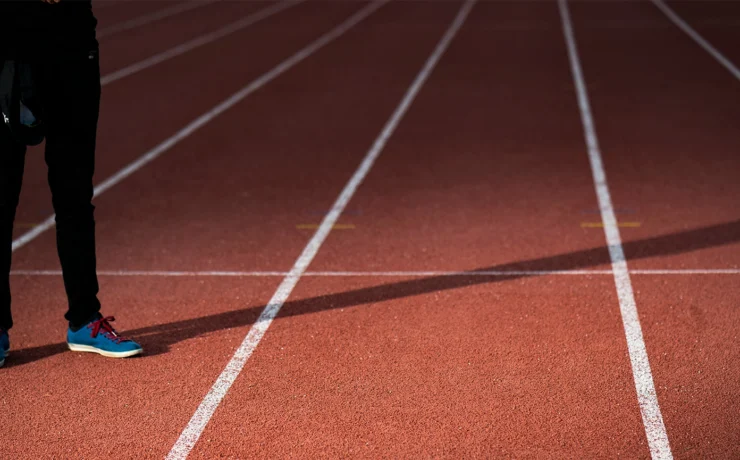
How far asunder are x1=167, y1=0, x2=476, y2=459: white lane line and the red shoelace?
21.1 inches

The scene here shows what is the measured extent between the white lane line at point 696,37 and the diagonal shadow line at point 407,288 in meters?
6.69

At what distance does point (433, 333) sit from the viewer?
186 inches

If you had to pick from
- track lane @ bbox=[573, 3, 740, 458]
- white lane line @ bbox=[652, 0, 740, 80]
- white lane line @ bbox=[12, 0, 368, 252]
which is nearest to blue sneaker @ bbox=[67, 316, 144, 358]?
white lane line @ bbox=[12, 0, 368, 252]

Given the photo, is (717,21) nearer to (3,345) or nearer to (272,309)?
(272,309)

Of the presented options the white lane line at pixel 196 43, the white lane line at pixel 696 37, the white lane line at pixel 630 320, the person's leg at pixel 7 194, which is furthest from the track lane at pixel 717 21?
the person's leg at pixel 7 194

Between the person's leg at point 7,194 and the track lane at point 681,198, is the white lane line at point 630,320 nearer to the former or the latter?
the track lane at point 681,198

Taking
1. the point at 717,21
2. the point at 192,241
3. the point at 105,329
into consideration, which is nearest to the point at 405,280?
the point at 192,241

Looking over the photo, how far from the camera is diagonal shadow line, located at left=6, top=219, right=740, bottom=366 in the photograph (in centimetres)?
475

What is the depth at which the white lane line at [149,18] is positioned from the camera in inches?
702

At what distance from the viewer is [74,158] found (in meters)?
4.40

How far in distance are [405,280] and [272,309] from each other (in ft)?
2.70

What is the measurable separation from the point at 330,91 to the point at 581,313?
751 cm

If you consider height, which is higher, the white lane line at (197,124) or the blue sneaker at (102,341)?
the blue sneaker at (102,341)

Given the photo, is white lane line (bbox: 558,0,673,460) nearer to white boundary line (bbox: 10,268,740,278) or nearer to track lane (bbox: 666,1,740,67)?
white boundary line (bbox: 10,268,740,278)
